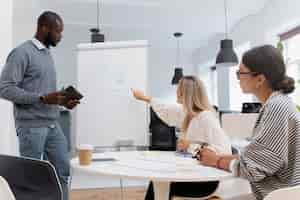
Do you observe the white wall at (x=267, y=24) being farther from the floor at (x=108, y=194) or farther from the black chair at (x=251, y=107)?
the floor at (x=108, y=194)

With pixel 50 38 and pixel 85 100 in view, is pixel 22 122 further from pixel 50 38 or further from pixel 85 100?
pixel 85 100

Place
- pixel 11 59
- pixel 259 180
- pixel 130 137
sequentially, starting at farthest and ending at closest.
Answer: pixel 130 137, pixel 11 59, pixel 259 180

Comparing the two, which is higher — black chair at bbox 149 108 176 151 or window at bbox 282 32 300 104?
window at bbox 282 32 300 104

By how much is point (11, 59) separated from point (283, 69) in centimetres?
147

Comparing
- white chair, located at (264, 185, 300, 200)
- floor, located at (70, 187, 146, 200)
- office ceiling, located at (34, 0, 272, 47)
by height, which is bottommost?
floor, located at (70, 187, 146, 200)

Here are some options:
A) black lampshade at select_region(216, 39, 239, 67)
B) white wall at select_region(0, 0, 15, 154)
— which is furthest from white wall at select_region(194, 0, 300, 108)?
white wall at select_region(0, 0, 15, 154)

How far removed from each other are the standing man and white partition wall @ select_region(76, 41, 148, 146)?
105cm

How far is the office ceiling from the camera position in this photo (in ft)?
17.8

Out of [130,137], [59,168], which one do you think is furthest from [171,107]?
[59,168]

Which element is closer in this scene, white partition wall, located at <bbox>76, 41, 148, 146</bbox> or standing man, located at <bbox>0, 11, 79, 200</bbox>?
standing man, located at <bbox>0, 11, 79, 200</bbox>

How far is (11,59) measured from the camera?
6.41 feet

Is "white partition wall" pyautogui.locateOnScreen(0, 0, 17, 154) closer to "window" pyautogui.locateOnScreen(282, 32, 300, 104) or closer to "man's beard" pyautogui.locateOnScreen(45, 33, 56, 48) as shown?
"man's beard" pyautogui.locateOnScreen(45, 33, 56, 48)

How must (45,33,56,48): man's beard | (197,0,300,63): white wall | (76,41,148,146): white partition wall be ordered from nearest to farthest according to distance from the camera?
(45,33,56,48): man's beard → (76,41,148,146): white partition wall → (197,0,300,63): white wall

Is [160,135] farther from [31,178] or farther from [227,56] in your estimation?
[31,178]
